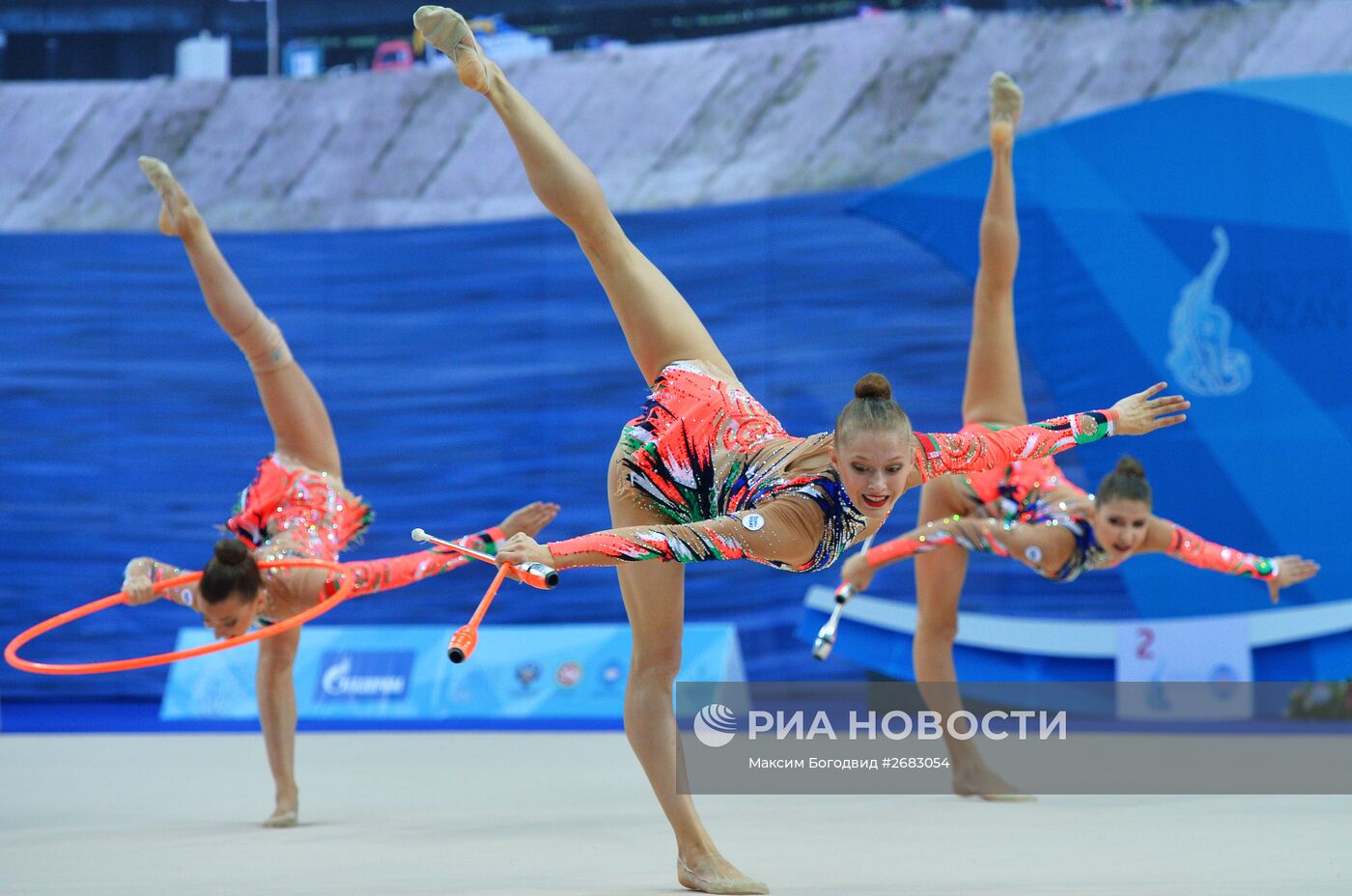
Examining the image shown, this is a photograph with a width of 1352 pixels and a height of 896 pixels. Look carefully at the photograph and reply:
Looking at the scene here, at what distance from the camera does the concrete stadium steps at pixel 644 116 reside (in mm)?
8297

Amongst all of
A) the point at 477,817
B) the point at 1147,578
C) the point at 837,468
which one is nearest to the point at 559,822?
the point at 477,817

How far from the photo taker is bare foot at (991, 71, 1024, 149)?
529 centimetres

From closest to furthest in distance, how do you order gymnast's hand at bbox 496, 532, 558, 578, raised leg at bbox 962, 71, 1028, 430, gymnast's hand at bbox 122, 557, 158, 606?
gymnast's hand at bbox 496, 532, 558, 578 < gymnast's hand at bbox 122, 557, 158, 606 < raised leg at bbox 962, 71, 1028, 430

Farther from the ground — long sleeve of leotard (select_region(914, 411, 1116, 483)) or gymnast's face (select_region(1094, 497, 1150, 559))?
gymnast's face (select_region(1094, 497, 1150, 559))

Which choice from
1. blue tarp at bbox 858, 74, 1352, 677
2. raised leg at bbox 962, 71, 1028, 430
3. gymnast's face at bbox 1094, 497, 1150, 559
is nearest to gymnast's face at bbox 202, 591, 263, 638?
raised leg at bbox 962, 71, 1028, 430

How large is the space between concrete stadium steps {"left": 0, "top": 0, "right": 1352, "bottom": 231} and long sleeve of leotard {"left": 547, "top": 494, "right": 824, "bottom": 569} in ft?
A: 19.3

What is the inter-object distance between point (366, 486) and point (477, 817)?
4841 mm

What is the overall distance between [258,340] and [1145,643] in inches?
198

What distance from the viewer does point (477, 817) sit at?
14.9 ft

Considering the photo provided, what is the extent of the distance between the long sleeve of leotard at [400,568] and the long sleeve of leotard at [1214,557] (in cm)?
248

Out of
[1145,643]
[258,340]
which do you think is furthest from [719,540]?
[1145,643]

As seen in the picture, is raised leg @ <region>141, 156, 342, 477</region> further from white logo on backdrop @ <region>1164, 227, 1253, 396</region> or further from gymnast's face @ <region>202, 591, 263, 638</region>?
white logo on backdrop @ <region>1164, 227, 1253, 396</region>

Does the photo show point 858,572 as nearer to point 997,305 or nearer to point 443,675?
point 997,305

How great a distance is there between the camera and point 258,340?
17.0ft
